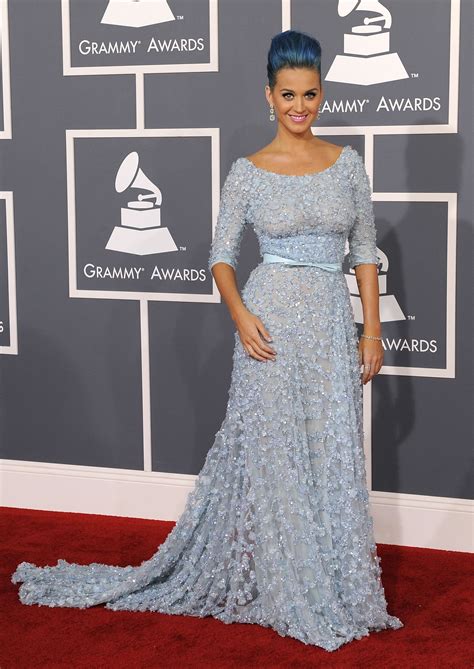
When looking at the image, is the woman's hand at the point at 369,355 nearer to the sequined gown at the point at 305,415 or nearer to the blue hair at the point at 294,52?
the sequined gown at the point at 305,415

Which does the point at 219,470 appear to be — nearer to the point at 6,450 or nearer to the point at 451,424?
the point at 451,424

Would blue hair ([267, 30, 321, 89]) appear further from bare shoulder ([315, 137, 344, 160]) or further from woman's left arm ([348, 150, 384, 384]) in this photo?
woman's left arm ([348, 150, 384, 384])

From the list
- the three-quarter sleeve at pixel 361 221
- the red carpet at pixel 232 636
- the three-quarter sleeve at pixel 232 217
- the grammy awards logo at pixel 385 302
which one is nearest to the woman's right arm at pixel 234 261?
the three-quarter sleeve at pixel 232 217

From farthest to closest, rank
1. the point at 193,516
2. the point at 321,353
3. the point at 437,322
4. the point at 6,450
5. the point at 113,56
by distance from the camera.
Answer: the point at 6,450
the point at 113,56
the point at 437,322
the point at 193,516
the point at 321,353

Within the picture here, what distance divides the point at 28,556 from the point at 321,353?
1654 mm

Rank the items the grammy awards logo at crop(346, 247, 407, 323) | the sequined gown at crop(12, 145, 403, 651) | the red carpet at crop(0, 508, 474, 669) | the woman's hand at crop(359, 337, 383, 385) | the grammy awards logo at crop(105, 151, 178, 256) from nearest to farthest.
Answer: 1. the red carpet at crop(0, 508, 474, 669)
2. the sequined gown at crop(12, 145, 403, 651)
3. the woman's hand at crop(359, 337, 383, 385)
4. the grammy awards logo at crop(346, 247, 407, 323)
5. the grammy awards logo at crop(105, 151, 178, 256)

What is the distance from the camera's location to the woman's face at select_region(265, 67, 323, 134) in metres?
3.46

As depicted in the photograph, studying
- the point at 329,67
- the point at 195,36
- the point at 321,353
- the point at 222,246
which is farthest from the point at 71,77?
the point at 321,353

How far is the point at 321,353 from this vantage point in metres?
3.59

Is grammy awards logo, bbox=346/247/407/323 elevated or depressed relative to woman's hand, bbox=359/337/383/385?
elevated

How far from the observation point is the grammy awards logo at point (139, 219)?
15.9 ft

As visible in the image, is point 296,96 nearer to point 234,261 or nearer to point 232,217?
point 232,217

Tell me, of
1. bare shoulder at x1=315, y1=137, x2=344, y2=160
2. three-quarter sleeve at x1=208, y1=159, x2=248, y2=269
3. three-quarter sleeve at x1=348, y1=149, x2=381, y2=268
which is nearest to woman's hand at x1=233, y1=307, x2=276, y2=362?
three-quarter sleeve at x1=208, y1=159, x2=248, y2=269

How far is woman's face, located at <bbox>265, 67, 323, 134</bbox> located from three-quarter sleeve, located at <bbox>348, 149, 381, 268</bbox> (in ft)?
0.74
